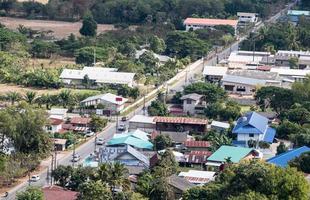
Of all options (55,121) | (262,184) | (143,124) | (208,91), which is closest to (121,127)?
(143,124)

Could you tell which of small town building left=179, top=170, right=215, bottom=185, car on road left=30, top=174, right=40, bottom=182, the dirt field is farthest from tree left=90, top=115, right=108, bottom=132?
the dirt field

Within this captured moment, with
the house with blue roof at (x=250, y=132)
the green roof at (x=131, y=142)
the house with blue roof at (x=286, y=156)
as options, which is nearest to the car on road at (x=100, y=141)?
the green roof at (x=131, y=142)

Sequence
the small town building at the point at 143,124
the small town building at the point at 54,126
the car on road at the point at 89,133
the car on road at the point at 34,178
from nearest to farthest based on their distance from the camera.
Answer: the car on road at the point at 34,178 < the small town building at the point at 54,126 < the car on road at the point at 89,133 < the small town building at the point at 143,124

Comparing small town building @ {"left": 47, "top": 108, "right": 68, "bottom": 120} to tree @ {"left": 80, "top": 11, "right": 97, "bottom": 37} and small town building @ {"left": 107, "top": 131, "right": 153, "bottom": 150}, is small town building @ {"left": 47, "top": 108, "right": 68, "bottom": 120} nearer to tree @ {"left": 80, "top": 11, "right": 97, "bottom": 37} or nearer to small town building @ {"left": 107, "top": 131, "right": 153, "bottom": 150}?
small town building @ {"left": 107, "top": 131, "right": 153, "bottom": 150}

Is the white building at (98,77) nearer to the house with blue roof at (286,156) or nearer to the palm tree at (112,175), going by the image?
the house with blue roof at (286,156)

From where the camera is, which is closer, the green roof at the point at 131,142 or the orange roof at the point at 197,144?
the green roof at the point at 131,142
